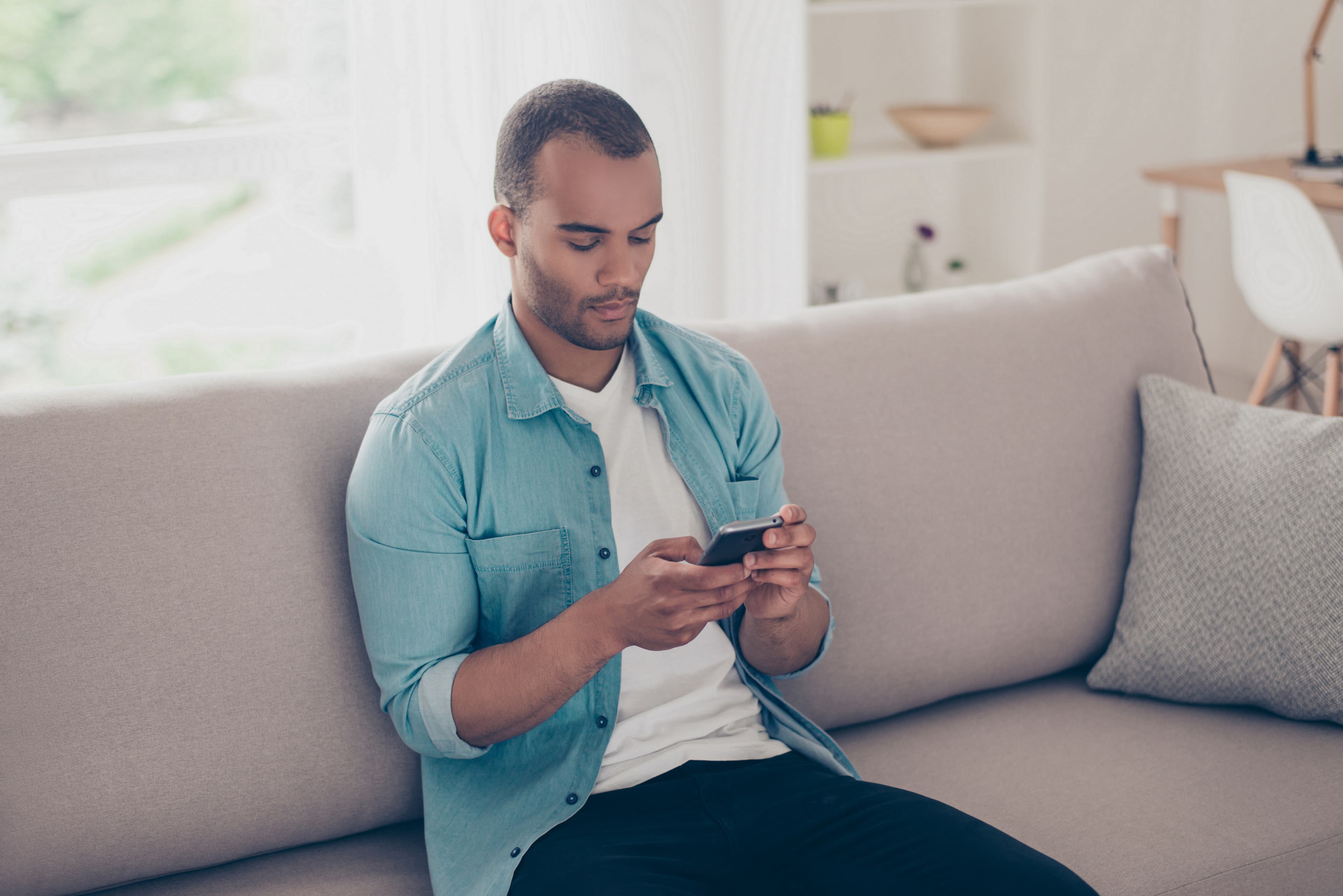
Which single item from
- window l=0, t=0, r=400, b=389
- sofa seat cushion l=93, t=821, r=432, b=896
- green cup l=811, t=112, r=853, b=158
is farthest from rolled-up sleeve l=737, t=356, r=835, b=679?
green cup l=811, t=112, r=853, b=158

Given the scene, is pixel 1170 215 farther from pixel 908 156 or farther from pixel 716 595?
pixel 716 595

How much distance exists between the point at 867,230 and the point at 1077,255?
0.97 m

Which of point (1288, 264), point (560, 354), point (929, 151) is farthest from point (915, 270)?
point (560, 354)

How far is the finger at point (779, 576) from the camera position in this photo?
113 cm

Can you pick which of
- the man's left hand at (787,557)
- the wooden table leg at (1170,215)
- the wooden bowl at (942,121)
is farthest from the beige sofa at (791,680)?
the wooden table leg at (1170,215)

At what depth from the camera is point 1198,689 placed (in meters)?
1.51

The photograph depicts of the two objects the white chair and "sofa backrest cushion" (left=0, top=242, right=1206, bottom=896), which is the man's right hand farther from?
A: the white chair

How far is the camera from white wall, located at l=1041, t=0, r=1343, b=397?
391 centimetres

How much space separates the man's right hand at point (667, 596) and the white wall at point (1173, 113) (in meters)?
3.25

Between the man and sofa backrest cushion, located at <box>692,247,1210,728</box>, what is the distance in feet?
0.61

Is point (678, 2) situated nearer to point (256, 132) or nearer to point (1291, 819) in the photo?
point (256, 132)

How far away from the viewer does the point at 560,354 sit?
4.31ft

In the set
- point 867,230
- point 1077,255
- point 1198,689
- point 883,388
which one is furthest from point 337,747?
point 1077,255

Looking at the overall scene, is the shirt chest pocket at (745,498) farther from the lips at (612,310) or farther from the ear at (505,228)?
the ear at (505,228)
